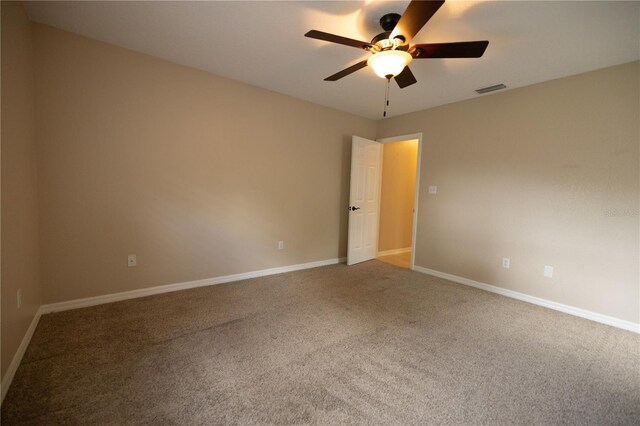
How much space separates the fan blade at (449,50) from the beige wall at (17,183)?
2674 millimetres

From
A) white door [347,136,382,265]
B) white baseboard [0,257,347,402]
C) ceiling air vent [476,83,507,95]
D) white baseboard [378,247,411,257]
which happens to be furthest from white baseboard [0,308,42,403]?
ceiling air vent [476,83,507,95]

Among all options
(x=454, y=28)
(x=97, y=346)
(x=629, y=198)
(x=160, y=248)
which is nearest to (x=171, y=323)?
(x=97, y=346)

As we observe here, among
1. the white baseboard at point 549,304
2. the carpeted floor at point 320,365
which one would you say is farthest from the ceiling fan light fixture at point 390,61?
the white baseboard at point 549,304

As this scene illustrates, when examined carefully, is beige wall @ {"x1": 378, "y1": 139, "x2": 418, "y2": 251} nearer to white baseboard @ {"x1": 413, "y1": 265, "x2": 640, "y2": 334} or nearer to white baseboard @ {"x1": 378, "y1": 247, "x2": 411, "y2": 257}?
white baseboard @ {"x1": 378, "y1": 247, "x2": 411, "y2": 257}

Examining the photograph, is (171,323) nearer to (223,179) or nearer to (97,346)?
(97,346)

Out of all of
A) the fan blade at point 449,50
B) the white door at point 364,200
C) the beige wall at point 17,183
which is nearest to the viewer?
the beige wall at point 17,183

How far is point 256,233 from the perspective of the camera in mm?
3695

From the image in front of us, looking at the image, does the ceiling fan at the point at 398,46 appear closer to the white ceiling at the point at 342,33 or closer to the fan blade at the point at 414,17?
the fan blade at the point at 414,17

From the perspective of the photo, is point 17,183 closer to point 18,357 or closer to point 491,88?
point 18,357

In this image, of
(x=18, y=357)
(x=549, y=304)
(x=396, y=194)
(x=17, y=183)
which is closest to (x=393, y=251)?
(x=396, y=194)

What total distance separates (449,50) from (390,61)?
1.33ft

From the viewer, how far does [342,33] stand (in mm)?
2271

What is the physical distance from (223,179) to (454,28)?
2777 millimetres

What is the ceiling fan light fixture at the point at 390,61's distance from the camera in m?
1.89
